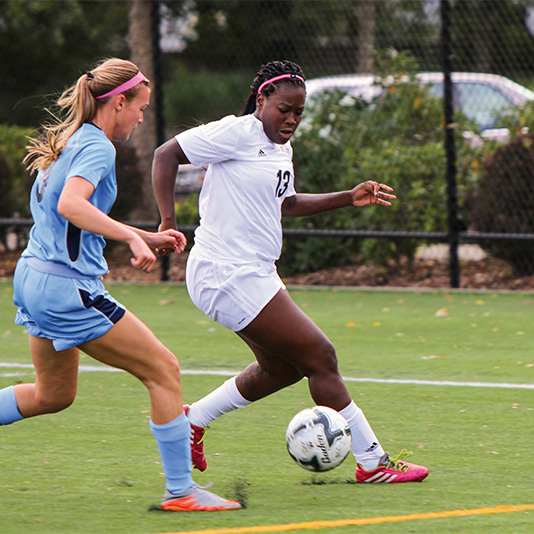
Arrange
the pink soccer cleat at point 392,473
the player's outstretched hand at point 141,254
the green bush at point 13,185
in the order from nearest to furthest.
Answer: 1. the player's outstretched hand at point 141,254
2. the pink soccer cleat at point 392,473
3. the green bush at point 13,185

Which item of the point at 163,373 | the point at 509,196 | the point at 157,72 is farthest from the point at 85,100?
the point at 157,72

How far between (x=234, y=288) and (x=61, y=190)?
0.95m

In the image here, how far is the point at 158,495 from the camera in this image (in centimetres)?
428

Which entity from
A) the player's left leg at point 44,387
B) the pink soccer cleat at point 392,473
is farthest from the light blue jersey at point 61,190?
the pink soccer cleat at point 392,473

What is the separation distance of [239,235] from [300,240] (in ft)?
22.4

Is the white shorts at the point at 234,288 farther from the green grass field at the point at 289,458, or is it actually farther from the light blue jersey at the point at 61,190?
the green grass field at the point at 289,458

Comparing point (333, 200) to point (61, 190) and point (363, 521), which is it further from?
point (363, 521)

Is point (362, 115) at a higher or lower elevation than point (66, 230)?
higher

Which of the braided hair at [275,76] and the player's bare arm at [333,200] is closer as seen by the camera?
the braided hair at [275,76]

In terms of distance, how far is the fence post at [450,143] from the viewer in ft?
33.7

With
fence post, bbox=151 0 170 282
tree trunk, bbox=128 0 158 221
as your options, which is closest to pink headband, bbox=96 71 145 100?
fence post, bbox=151 0 170 282

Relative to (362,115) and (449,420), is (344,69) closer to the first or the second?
(362,115)

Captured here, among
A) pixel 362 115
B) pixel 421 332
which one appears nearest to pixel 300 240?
pixel 362 115

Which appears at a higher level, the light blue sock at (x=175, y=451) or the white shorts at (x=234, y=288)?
the white shorts at (x=234, y=288)
